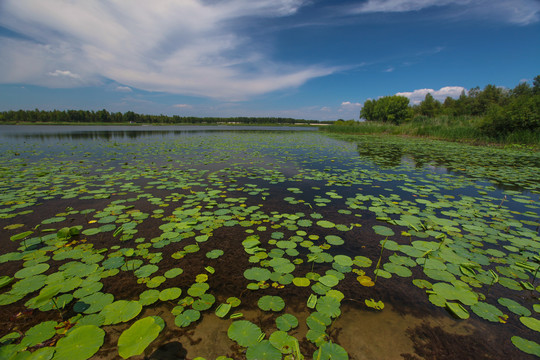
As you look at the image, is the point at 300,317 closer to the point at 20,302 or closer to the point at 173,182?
the point at 20,302

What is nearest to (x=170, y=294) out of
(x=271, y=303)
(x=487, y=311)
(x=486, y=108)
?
(x=271, y=303)

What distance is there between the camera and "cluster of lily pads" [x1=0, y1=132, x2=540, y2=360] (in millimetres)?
1354

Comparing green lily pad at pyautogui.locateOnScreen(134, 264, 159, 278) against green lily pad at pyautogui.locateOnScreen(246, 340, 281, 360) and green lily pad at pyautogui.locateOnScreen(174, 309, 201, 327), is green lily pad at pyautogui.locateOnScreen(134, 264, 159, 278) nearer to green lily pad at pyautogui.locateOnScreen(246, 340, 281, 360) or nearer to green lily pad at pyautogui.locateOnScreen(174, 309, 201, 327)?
green lily pad at pyautogui.locateOnScreen(174, 309, 201, 327)

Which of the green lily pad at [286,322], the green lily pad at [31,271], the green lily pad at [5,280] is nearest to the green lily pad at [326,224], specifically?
the green lily pad at [286,322]

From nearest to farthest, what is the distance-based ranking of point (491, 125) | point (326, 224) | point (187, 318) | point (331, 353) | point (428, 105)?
point (331, 353)
point (187, 318)
point (326, 224)
point (491, 125)
point (428, 105)

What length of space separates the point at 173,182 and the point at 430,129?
2240cm

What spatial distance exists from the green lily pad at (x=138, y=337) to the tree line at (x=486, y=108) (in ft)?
61.8

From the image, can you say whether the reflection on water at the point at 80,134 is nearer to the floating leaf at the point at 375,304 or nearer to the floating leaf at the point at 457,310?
the floating leaf at the point at 375,304

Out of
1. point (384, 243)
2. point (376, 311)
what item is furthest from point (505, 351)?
point (384, 243)

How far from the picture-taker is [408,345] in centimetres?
131

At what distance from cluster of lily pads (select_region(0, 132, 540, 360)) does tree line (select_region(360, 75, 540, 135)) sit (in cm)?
1208

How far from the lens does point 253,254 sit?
2223 millimetres

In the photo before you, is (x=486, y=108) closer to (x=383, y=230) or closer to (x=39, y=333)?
(x=383, y=230)

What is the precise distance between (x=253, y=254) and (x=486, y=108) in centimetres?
6040
